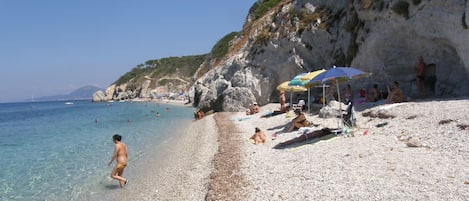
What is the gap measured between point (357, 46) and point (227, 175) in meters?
15.7

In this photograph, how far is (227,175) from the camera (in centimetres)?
980

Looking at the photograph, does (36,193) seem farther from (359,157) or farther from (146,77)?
(146,77)

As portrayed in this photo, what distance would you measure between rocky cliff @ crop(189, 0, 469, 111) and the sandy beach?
4.03 meters

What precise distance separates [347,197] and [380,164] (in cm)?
191

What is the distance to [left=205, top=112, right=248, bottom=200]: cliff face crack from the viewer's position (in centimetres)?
815

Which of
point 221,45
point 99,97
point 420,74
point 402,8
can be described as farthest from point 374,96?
point 99,97

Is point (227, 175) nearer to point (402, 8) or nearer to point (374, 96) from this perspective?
point (374, 96)

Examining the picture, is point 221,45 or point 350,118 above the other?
point 221,45

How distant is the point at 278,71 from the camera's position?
31641mm

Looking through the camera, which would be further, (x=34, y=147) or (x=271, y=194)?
(x=34, y=147)

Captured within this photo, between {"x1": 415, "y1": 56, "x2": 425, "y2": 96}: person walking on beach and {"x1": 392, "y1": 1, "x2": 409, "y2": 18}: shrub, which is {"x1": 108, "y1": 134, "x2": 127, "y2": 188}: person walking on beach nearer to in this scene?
{"x1": 415, "y1": 56, "x2": 425, "y2": 96}: person walking on beach

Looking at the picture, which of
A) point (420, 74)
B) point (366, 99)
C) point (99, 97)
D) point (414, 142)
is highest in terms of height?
point (420, 74)

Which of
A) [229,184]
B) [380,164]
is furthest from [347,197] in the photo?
[229,184]

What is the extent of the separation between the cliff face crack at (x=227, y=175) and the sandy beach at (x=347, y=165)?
0.09ft
